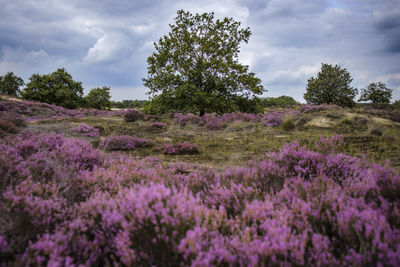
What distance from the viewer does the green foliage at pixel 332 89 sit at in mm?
32344

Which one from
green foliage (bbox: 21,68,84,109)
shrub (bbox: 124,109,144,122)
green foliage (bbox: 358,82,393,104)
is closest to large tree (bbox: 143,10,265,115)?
shrub (bbox: 124,109,144,122)

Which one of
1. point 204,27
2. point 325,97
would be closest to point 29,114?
point 204,27

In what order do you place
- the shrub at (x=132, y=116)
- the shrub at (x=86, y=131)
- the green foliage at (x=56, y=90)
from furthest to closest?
1. the green foliage at (x=56, y=90)
2. the shrub at (x=132, y=116)
3. the shrub at (x=86, y=131)

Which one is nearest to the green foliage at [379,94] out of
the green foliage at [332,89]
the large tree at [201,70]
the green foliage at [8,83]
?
the green foliage at [332,89]

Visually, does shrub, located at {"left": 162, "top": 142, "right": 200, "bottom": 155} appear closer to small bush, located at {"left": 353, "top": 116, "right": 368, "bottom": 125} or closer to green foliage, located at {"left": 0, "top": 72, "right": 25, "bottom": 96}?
small bush, located at {"left": 353, "top": 116, "right": 368, "bottom": 125}

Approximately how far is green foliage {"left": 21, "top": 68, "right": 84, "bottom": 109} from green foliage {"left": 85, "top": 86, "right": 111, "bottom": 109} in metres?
1.37

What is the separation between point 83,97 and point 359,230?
129 feet

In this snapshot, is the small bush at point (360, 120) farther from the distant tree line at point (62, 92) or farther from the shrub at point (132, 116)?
the distant tree line at point (62, 92)

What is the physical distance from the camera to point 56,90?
1225 inches

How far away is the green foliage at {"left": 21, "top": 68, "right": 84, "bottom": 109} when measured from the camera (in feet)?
96.3

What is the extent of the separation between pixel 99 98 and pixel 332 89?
38.1m

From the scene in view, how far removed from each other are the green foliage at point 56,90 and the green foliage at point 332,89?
1485 inches

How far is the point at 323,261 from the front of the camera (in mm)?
1264

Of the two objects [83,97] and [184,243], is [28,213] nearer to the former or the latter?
[184,243]
